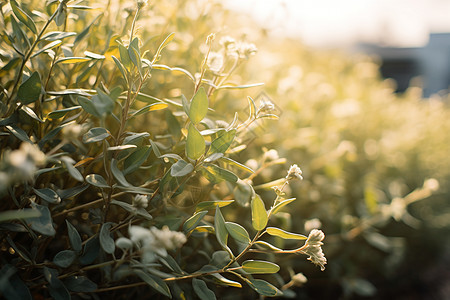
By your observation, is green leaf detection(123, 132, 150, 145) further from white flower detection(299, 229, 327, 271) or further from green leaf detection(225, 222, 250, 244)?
white flower detection(299, 229, 327, 271)

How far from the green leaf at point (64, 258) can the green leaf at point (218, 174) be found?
0.27 meters

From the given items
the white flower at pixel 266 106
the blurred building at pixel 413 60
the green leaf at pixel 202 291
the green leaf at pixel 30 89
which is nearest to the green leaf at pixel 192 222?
the green leaf at pixel 202 291

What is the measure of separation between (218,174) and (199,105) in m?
0.13

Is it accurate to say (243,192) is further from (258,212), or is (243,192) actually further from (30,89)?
(30,89)

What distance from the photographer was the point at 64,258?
2.02 ft

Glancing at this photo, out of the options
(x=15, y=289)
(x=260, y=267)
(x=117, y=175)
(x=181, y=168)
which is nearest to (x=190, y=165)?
(x=181, y=168)

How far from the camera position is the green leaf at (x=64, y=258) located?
23.9 inches

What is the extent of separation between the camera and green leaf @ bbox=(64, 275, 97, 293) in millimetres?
634

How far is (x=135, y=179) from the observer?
843 mm

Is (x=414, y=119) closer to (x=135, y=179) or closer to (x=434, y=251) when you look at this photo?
(x=434, y=251)

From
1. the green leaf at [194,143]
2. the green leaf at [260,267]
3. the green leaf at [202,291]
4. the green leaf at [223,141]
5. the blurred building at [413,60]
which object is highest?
the blurred building at [413,60]

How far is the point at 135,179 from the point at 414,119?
6.04ft

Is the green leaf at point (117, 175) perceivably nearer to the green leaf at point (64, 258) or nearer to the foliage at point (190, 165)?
the foliage at point (190, 165)

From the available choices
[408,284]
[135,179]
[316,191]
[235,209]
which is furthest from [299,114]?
[408,284]
